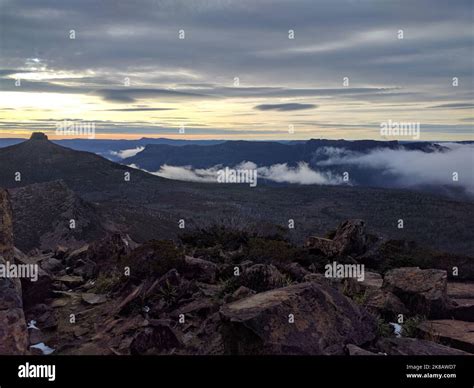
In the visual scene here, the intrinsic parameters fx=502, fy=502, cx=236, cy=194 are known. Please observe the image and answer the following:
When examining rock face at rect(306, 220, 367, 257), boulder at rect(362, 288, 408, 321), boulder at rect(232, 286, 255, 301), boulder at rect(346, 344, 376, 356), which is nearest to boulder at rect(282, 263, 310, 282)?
boulder at rect(362, 288, 408, 321)

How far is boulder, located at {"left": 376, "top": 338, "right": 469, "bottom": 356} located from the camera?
8.51 m

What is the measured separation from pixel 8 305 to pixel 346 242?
10.8 metres

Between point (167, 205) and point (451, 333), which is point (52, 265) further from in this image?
point (167, 205)

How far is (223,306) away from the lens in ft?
27.7

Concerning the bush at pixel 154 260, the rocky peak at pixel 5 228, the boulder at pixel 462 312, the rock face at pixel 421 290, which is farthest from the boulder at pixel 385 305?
the rocky peak at pixel 5 228

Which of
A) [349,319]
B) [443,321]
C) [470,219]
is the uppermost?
[349,319]

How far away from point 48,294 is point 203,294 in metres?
4.03

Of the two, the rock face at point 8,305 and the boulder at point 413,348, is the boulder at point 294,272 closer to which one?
the boulder at point 413,348


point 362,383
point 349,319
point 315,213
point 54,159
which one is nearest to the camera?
point 362,383

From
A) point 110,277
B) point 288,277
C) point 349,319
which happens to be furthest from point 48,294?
point 349,319

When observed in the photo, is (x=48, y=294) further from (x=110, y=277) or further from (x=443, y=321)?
(x=443, y=321)

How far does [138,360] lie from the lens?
25.8ft

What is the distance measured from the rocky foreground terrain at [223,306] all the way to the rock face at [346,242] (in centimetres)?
40

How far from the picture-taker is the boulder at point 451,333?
9.22 meters
